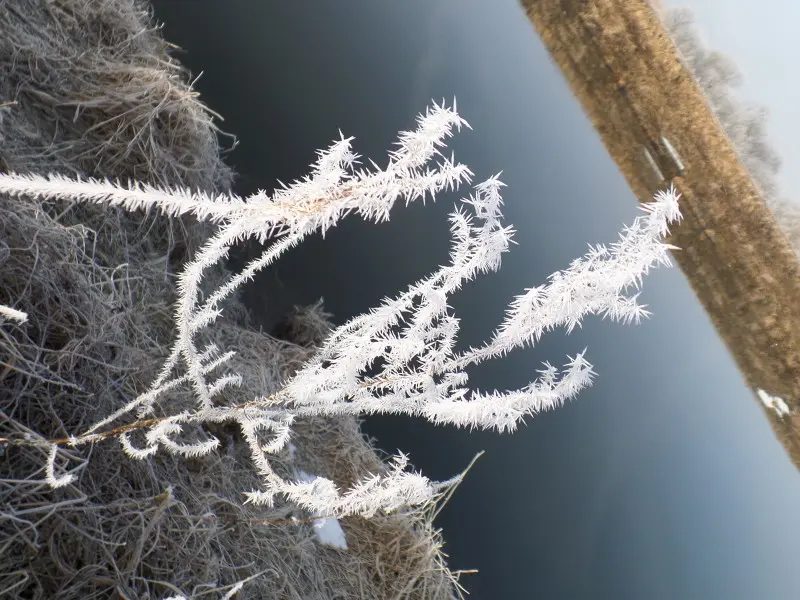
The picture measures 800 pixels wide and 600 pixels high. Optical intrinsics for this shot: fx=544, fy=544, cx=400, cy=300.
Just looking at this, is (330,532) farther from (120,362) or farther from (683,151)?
(683,151)

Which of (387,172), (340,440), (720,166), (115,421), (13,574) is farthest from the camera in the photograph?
(340,440)

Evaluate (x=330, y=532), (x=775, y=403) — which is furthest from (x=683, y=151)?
(x=330, y=532)

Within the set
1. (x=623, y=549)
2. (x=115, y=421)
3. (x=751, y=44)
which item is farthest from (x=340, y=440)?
(x=751, y=44)

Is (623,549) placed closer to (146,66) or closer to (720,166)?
(720,166)

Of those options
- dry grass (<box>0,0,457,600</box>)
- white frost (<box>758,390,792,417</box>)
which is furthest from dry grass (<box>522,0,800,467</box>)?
dry grass (<box>0,0,457,600</box>)

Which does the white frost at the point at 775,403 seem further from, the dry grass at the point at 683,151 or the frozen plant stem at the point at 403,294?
the frozen plant stem at the point at 403,294

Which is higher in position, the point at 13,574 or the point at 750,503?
the point at 13,574

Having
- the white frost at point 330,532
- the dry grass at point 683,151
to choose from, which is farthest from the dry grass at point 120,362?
the dry grass at point 683,151
